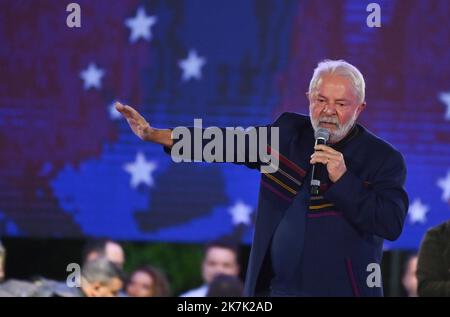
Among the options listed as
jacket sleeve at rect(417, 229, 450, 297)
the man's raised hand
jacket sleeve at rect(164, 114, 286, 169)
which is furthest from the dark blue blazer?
jacket sleeve at rect(417, 229, 450, 297)

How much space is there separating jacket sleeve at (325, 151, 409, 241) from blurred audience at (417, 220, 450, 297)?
0.70m

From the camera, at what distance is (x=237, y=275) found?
205 inches

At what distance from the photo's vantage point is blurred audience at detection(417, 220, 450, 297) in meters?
3.43

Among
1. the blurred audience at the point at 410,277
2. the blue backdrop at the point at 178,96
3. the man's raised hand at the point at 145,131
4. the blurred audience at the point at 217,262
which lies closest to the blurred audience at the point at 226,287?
the blurred audience at the point at 217,262

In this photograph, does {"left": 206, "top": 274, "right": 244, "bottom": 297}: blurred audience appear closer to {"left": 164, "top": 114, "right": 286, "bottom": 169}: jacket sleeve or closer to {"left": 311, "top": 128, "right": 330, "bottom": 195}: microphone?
{"left": 164, "top": 114, "right": 286, "bottom": 169}: jacket sleeve

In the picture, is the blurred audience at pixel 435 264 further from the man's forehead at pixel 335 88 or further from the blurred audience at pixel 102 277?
the blurred audience at pixel 102 277

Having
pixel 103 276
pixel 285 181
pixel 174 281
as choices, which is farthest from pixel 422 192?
pixel 285 181

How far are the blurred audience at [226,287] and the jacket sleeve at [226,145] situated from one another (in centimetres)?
199

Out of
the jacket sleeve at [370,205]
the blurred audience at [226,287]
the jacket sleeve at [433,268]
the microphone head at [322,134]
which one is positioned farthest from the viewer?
the blurred audience at [226,287]

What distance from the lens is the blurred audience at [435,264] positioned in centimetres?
343

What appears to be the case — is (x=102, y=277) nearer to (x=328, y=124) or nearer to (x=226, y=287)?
(x=226, y=287)

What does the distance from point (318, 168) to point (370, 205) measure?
0.78 ft

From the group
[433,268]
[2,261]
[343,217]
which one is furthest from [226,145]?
[2,261]
